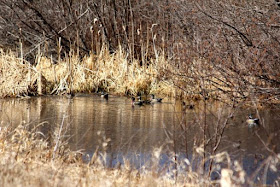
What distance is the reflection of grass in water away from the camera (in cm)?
427

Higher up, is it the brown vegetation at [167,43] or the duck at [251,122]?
the brown vegetation at [167,43]

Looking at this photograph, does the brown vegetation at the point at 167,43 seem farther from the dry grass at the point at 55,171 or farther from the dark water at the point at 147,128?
the dry grass at the point at 55,171

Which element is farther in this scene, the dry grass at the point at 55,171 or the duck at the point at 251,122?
the duck at the point at 251,122

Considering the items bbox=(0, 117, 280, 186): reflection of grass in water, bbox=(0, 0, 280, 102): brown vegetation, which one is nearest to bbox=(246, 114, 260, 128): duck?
bbox=(0, 0, 280, 102): brown vegetation

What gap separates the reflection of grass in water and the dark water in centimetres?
20

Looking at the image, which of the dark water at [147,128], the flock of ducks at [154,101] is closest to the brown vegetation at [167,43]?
the flock of ducks at [154,101]

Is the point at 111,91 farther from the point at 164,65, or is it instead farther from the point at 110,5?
the point at 110,5

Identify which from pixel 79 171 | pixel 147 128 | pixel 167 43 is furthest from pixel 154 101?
pixel 79 171

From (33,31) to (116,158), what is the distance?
42.4 feet

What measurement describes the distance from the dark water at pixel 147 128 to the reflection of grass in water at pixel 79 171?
0.20 metres

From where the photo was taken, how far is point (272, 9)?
9.10 meters

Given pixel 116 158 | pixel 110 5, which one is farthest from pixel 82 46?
pixel 116 158

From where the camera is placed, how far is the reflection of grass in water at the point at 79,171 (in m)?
4.27

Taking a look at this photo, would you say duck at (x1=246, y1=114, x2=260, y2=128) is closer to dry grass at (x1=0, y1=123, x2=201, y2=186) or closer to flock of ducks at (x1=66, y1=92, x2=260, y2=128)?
flock of ducks at (x1=66, y1=92, x2=260, y2=128)
